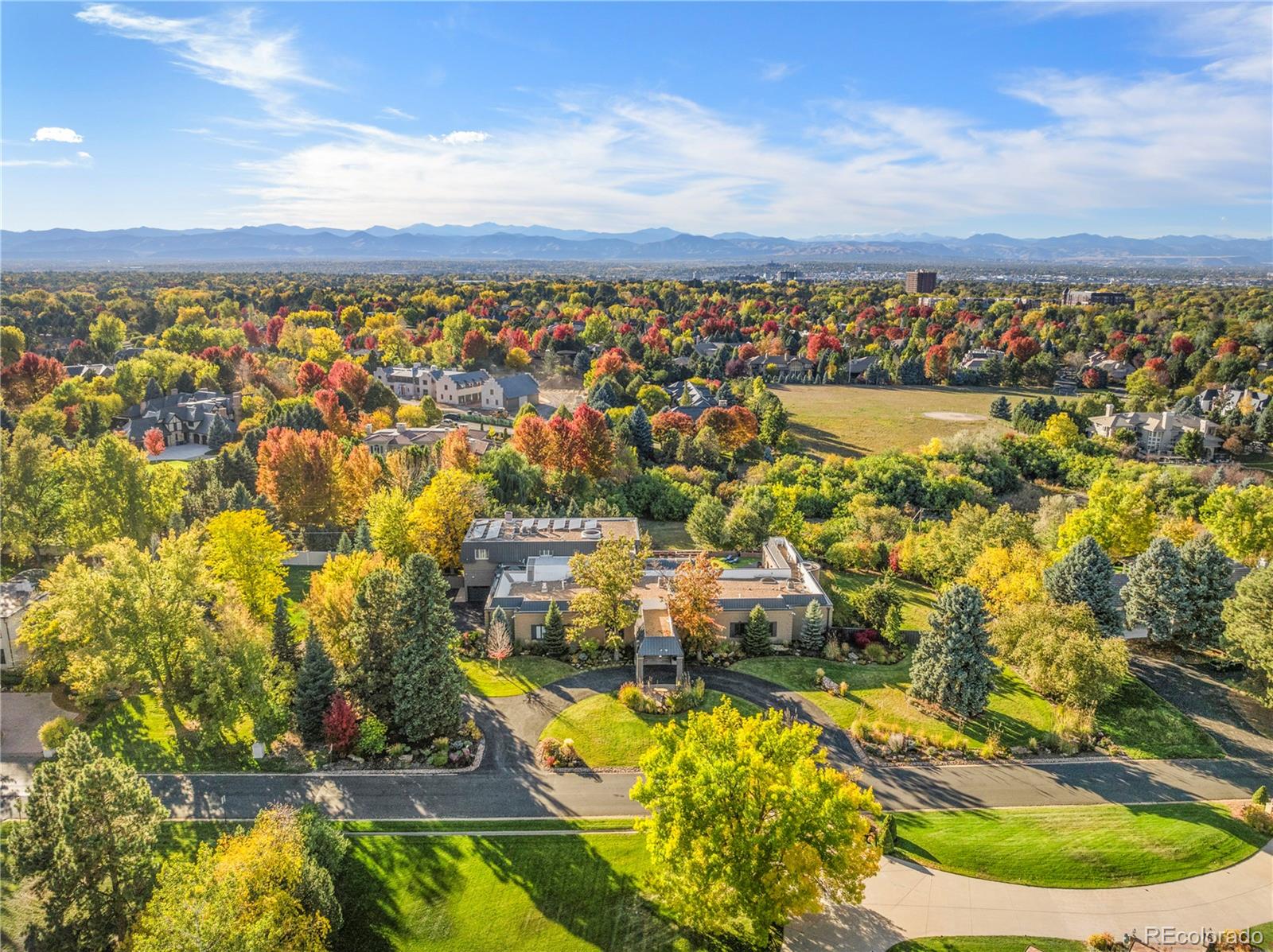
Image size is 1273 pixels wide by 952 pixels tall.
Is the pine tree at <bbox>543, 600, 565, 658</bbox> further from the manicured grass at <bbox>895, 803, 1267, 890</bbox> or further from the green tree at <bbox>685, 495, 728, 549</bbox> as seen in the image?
the manicured grass at <bbox>895, 803, 1267, 890</bbox>

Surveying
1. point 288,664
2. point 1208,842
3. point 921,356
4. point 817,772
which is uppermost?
point 921,356

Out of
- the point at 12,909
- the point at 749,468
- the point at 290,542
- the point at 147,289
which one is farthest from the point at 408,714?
the point at 147,289

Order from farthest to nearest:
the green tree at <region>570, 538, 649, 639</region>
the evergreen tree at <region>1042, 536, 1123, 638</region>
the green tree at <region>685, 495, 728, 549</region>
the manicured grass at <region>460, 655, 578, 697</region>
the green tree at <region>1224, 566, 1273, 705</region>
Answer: the green tree at <region>685, 495, 728, 549</region> → the evergreen tree at <region>1042, 536, 1123, 638</region> → the green tree at <region>570, 538, 649, 639</region> → the manicured grass at <region>460, 655, 578, 697</region> → the green tree at <region>1224, 566, 1273, 705</region>

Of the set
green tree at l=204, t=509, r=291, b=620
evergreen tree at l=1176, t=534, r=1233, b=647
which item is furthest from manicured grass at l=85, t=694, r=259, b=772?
evergreen tree at l=1176, t=534, r=1233, b=647

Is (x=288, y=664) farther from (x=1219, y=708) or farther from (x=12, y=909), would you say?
(x=1219, y=708)

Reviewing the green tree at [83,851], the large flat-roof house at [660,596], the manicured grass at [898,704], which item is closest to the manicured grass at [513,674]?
the large flat-roof house at [660,596]

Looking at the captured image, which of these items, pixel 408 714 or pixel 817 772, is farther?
pixel 408 714
